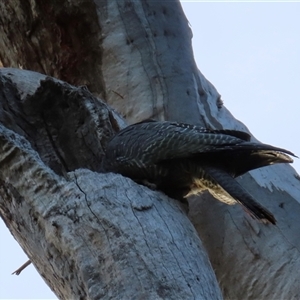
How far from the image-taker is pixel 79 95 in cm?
187

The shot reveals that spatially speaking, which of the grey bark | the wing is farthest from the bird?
the grey bark

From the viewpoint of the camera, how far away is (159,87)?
2.14m

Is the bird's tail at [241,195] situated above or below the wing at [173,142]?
below

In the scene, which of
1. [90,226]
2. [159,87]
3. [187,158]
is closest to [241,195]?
[187,158]

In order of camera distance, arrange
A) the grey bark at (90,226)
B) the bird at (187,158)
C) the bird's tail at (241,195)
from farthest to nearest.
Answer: the bird at (187,158) → the bird's tail at (241,195) → the grey bark at (90,226)

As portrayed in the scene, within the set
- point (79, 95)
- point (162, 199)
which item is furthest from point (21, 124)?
point (162, 199)

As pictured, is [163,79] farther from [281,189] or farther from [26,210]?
[26,210]

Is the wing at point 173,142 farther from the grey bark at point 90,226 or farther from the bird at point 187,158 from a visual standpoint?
the grey bark at point 90,226

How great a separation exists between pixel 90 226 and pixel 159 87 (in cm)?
81

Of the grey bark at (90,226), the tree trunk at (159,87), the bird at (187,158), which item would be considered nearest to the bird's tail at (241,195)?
the bird at (187,158)

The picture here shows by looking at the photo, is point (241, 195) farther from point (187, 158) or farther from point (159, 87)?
point (159, 87)

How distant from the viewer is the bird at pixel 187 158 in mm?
1652

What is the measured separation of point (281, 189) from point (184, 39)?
0.73 meters

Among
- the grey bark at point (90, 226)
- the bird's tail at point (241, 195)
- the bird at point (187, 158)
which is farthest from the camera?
the bird at point (187, 158)
